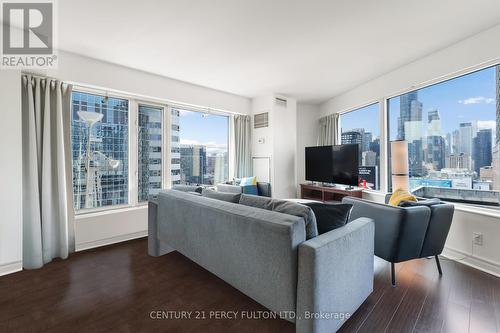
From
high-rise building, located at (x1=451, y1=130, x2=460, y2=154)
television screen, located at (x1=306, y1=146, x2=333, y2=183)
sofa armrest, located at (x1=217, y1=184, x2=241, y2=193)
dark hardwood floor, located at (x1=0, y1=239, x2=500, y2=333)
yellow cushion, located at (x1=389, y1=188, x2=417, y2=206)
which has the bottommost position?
dark hardwood floor, located at (x1=0, y1=239, x2=500, y2=333)

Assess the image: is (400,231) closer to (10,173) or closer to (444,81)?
(444,81)

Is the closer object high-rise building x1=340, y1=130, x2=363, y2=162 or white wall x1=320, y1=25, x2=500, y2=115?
white wall x1=320, y1=25, x2=500, y2=115

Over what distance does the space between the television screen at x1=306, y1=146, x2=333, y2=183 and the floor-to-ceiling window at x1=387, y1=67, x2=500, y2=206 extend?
44.9 inches

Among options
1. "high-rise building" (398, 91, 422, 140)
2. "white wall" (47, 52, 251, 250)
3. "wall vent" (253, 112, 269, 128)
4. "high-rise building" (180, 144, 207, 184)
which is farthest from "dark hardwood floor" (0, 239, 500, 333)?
Result: "wall vent" (253, 112, 269, 128)

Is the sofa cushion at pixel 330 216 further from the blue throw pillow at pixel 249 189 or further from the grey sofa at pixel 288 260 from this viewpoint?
the blue throw pillow at pixel 249 189

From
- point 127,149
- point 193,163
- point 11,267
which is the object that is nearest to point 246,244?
point 11,267

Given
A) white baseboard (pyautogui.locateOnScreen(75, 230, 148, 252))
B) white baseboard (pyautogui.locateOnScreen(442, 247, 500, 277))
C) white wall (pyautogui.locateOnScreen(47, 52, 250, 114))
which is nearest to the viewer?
white baseboard (pyautogui.locateOnScreen(442, 247, 500, 277))

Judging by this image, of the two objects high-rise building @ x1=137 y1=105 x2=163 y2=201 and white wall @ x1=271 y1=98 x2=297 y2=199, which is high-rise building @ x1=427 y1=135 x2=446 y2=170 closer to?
white wall @ x1=271 y1=98 x2=297 y2=199

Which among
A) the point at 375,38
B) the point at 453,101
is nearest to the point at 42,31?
the point at 375,38

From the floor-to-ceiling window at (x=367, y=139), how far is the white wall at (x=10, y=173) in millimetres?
4428

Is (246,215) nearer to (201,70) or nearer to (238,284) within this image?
(238,284)

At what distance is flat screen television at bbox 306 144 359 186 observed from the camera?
3.69 m

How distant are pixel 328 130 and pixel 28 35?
4.72 meters

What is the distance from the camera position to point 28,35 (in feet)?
7.90
